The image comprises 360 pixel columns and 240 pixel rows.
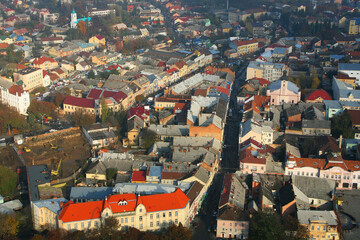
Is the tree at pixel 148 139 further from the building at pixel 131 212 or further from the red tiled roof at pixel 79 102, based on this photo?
the building at pixel 131 212

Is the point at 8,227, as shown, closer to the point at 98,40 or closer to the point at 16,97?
the point at 16,97

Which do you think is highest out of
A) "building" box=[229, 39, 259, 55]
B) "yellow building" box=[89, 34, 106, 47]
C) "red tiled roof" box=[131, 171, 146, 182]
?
"red tiled roof" box=[131, 171, 146, 182]

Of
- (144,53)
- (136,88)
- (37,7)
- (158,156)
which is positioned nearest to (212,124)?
(158,156)

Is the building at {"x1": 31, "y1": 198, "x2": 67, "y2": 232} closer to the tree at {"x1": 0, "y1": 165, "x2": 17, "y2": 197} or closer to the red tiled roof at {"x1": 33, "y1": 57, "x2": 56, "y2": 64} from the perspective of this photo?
the tree at {"x1": 0, "y1": 165, "x2": 17, "y2": 197}

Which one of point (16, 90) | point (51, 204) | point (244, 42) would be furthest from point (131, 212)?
point (244, 42)

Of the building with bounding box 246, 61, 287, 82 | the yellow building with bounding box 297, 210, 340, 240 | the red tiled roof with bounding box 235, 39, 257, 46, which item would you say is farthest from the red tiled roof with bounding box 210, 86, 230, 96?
the red tiled roof with bounding box 235, 39, 257, 46

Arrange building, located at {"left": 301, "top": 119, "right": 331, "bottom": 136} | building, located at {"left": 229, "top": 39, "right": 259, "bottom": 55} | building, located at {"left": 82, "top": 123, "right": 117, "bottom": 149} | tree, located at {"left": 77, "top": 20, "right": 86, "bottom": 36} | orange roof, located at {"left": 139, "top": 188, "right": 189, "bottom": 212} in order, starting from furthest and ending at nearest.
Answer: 1. tree, located at {"left": 77, "top": 20, "right": 86, "bottom": 36}
2. building, located at {"left": 229, "top": 39, "right": 259, "bottom": 55}
3. building, located at {"left": 301, "top": 119, "right": 331, "bottom": 136}
4. building, located at {"left": 82, "top": 123, "right": 117, "bottom": 149}
5. orange roof, located at {"left": 139, "top": 188, "right": 189, "bottom": 212}

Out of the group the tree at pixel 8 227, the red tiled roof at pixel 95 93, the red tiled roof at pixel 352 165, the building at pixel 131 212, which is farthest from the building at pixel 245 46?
the tree at pixel 8 227
